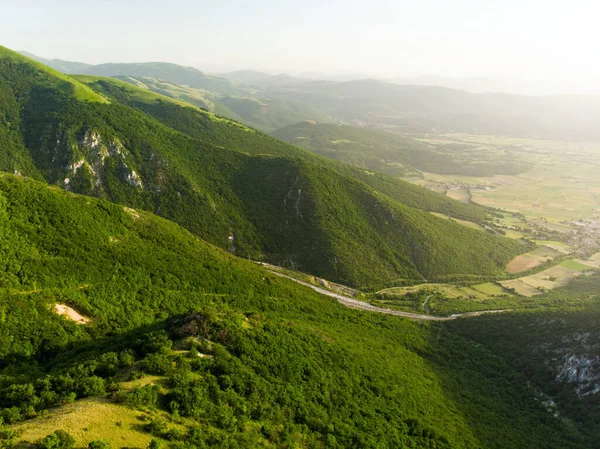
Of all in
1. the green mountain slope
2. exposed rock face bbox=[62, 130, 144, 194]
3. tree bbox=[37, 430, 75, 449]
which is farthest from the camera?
exposed rock face bbox=[62, 130, 144, 194]

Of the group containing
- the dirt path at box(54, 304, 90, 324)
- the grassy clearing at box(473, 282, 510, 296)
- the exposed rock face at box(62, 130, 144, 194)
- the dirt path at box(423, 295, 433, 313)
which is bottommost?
the dirt path at box(423, 295, 433, 313)

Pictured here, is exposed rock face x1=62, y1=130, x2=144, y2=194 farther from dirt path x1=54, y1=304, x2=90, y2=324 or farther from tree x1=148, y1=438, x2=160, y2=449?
tree x1=148, y1=438, x2=160, y2=449

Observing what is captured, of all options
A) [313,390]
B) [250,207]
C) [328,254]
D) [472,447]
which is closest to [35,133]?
[250,207]

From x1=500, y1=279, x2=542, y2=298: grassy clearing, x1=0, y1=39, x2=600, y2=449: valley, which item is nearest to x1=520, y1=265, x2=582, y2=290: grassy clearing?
x1=0, y1=39, x2=600, y2=449: valley

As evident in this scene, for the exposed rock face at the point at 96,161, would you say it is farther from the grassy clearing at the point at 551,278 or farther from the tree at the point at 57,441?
the grassy clearing at the point at 551,278

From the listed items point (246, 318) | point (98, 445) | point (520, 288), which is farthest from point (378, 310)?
point (98, 445)

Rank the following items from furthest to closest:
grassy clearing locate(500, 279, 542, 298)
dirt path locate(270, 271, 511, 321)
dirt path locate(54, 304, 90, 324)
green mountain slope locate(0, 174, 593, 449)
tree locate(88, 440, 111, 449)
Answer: grassy clearing locate(500, 279, 542, 298)
dirt path locate(270, 271, 511, 321)
dirt path locate(54, 304, 90, 324)
green mountain slope locate(0, 174, 593, 449)
tree locate(88, 440, 111, 449)

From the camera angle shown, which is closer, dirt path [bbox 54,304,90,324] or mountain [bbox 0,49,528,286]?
dirt path [bbox 54,304,90,324]

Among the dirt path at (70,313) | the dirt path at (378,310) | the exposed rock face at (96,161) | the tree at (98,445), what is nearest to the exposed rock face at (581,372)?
the dirt path at (378,310)

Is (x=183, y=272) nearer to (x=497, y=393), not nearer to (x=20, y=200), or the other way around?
(x=20, y=200)
